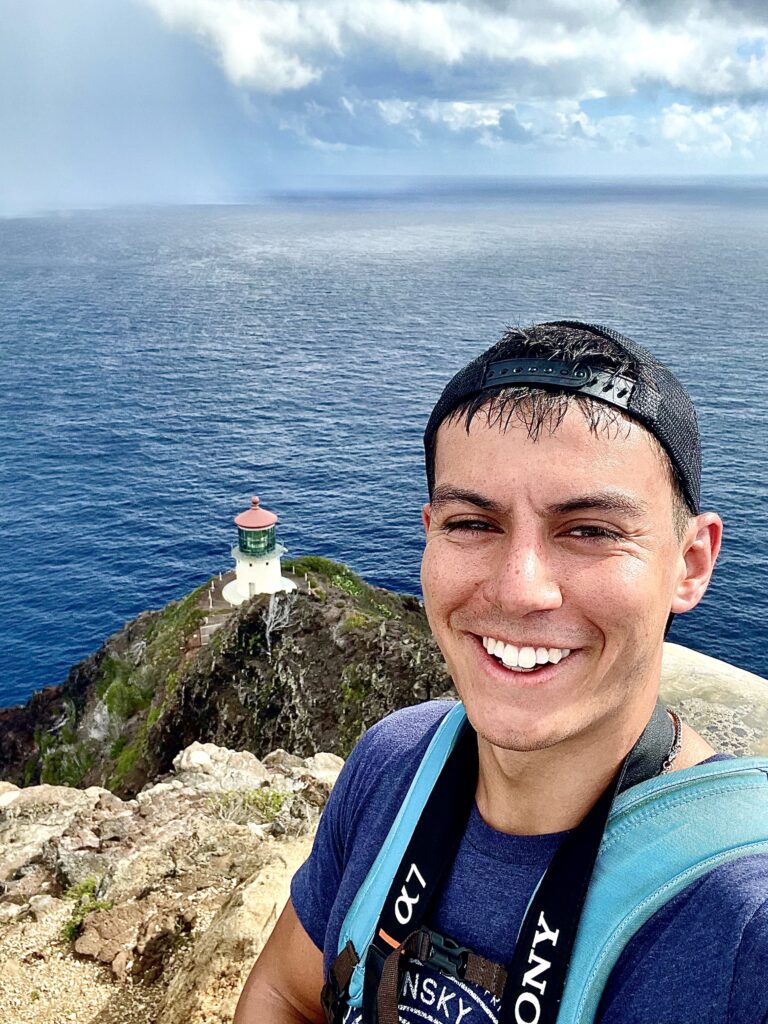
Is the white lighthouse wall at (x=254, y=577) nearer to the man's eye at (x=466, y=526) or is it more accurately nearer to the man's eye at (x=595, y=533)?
the man's eye at (x=466, y=526)

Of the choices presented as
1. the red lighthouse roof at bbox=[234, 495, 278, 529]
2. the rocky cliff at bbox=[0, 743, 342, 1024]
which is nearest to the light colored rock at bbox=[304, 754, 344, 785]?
the rocky cliff at bbox=[0, 743, 342, 1024]

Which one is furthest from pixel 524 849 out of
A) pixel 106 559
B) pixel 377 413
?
pixel 377 413

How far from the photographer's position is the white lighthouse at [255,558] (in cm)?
4234

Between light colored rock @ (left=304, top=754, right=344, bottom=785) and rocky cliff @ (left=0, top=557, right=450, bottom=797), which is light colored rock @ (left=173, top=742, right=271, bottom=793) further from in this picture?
rocky cliff @ (left=0, top=557, right=450, bottom=797)

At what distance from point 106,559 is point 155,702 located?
25176mm

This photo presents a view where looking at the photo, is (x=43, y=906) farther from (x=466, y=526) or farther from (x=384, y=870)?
(x=466, y=526)

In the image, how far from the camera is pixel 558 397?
3.37 metres

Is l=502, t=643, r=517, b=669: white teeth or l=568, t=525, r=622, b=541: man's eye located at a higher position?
l=568, t=525, r=622, b=541: man's eye

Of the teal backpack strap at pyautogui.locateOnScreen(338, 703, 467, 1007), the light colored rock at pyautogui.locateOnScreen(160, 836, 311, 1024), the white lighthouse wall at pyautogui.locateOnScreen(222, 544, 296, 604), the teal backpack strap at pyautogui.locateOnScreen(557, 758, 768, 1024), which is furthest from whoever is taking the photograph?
the white lighthouse wall at pyautogui.locateOnScreen(222, 544, 296, 604)

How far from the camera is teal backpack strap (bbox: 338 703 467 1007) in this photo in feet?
11.6

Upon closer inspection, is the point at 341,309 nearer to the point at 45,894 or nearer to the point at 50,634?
the point at 50,634

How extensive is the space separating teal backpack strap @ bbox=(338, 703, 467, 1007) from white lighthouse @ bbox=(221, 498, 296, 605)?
3860cm

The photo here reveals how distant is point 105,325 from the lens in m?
127

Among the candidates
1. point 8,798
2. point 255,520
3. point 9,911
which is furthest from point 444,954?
point 255,520
